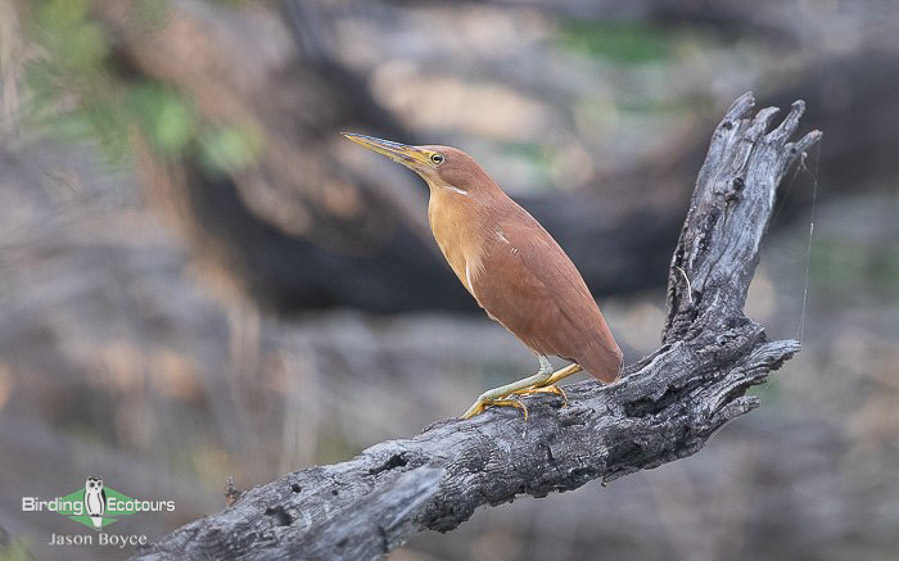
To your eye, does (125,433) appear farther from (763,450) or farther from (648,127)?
(648,127)

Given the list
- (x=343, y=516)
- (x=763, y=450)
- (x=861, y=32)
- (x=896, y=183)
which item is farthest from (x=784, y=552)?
(x=343, y=516)

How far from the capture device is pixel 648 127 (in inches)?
347

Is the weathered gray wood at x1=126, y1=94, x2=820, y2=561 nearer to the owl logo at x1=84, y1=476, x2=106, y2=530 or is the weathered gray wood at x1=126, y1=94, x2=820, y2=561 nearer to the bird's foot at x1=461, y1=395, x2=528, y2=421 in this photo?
the bird's foot at x1=461, y1=395, x2=528, y2=421

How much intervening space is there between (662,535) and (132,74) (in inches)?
141

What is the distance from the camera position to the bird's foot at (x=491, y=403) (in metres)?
2.18

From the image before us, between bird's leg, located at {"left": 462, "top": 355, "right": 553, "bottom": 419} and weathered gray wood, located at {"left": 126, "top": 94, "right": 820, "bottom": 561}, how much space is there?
0.02m

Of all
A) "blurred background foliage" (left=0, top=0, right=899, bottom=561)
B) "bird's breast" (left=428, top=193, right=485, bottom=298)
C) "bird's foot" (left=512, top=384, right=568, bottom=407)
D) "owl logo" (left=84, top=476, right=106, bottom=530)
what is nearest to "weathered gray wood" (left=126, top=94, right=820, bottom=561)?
"bird's foot" (left=512, top=384, right=568, bottom=407)

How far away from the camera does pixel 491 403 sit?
2.23m

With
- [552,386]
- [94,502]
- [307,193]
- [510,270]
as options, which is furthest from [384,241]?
[510,270]

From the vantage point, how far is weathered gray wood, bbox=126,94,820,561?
5.45 ft

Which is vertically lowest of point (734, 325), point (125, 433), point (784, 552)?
point (734, 325)

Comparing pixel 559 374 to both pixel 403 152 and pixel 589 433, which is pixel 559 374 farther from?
pixel 403 152

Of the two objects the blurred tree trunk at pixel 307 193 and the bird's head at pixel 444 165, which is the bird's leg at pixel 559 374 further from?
the blurred tree trunk at pixel 307 193

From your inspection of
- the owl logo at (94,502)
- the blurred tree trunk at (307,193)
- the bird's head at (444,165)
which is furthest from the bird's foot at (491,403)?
the blurred tree trunk at (307,193)
